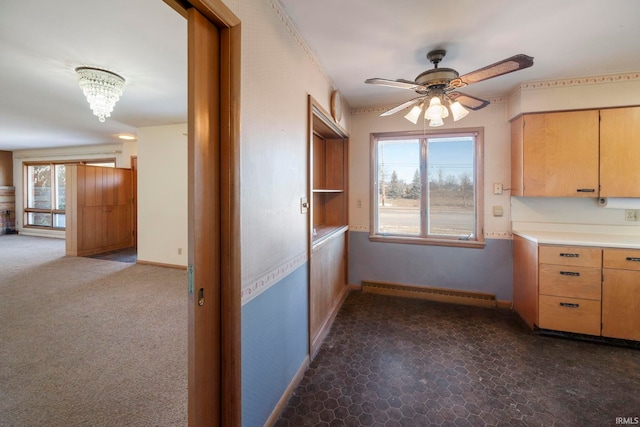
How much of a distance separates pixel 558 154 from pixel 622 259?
3.53 feet

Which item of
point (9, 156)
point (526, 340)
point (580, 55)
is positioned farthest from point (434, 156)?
point (9, 156)

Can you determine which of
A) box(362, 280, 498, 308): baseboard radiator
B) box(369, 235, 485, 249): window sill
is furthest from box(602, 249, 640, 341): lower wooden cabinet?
box(369, 235, 485, 249): window sill

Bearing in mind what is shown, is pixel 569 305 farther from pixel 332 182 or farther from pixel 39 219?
pixel 39 219

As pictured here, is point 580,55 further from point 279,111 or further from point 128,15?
point 128,15

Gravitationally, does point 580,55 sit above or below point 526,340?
above

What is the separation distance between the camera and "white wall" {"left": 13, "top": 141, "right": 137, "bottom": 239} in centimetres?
611

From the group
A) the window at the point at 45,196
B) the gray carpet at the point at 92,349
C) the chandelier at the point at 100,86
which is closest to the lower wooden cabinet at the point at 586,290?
the gray carpet at the point at 92,349

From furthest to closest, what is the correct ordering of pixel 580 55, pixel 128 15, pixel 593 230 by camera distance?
pixel 593 230 → pixel 580 55 → pixel 128 15

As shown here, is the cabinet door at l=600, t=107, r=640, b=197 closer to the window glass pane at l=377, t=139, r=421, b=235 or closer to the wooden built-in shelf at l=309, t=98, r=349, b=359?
the window glass pane at l=377, t=139, r=421, b=235

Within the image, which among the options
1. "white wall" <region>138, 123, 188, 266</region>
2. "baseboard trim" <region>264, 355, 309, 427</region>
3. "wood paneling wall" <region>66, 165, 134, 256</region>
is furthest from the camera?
"wood paneling wall" <region>66, 165, 134, 256</region>

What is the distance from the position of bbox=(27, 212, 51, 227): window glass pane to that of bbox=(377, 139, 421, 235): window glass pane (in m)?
8.95

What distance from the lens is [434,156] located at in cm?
346

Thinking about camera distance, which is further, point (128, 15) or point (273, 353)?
point (128, 15)

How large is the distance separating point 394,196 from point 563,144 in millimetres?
1769
